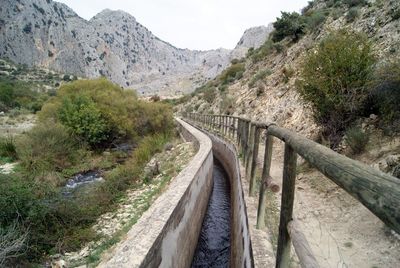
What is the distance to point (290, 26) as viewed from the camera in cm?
2517

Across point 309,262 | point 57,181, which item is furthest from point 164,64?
point 309,262

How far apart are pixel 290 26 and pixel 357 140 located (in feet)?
68.3

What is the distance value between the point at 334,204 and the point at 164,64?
548ft

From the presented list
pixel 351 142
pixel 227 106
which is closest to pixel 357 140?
pixel 351 142

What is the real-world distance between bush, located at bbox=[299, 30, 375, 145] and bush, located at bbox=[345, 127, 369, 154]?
95cm

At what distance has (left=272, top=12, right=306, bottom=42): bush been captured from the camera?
23.8 m

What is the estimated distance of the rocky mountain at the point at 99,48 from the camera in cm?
10081

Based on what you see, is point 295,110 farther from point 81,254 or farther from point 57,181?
point 57,181

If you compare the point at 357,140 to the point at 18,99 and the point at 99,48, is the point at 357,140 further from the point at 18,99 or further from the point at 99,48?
the point at 99,48

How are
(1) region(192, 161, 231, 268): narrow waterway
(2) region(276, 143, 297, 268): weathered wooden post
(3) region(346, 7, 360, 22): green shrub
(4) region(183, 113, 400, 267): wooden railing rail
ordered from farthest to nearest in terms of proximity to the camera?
1. (3) region(346, 7, 360, 22): green shrub
2. (1) region(192, 161, 231, 268): narrow waterway
3. (2) region(276, 143, 297, 268): weathered wooden post
4. (4) region(183, 113, 400, 267): wooden railing rail

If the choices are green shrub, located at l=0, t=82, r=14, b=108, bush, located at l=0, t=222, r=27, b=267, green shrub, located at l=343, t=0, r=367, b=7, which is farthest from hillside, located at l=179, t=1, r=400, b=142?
green shrub, located at l=0, t=82, r=14, b=108

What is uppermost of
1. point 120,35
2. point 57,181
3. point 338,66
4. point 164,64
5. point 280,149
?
point 120,35

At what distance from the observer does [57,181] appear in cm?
1412

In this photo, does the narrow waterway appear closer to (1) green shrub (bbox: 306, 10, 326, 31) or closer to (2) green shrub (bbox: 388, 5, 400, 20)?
(2) green shrub (bbox: 388, 5, 400, 20)
